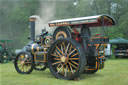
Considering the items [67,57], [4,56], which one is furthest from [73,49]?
[4,56]

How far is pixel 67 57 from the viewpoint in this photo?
6.46 meters

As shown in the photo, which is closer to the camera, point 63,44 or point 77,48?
point 77,48

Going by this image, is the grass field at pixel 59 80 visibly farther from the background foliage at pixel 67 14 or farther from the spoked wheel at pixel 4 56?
the background foliage at pixel 67 14

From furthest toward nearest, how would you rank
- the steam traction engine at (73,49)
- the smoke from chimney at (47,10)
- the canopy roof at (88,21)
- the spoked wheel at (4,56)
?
the smoke from chimney at (47,10) → the spoked wheel at (4,56) → the steam traction engine at (73,49) → the canopy roof at (88,21)

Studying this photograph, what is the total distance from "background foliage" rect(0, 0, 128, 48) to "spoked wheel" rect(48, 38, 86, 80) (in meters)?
11.2

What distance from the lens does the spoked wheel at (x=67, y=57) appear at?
619cm

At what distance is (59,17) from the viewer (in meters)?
19.1

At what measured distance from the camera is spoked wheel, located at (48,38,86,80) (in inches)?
244

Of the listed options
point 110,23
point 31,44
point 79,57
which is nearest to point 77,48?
point 79,57

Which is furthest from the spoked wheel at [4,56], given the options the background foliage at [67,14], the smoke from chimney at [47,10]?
the background foliage at [67,14]

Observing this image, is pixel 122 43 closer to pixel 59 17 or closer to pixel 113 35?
pixel 113 35

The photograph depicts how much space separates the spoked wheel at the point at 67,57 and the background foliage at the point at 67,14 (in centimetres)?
1124

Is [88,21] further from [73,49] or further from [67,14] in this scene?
[67,14]

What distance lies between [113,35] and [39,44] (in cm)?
1351
